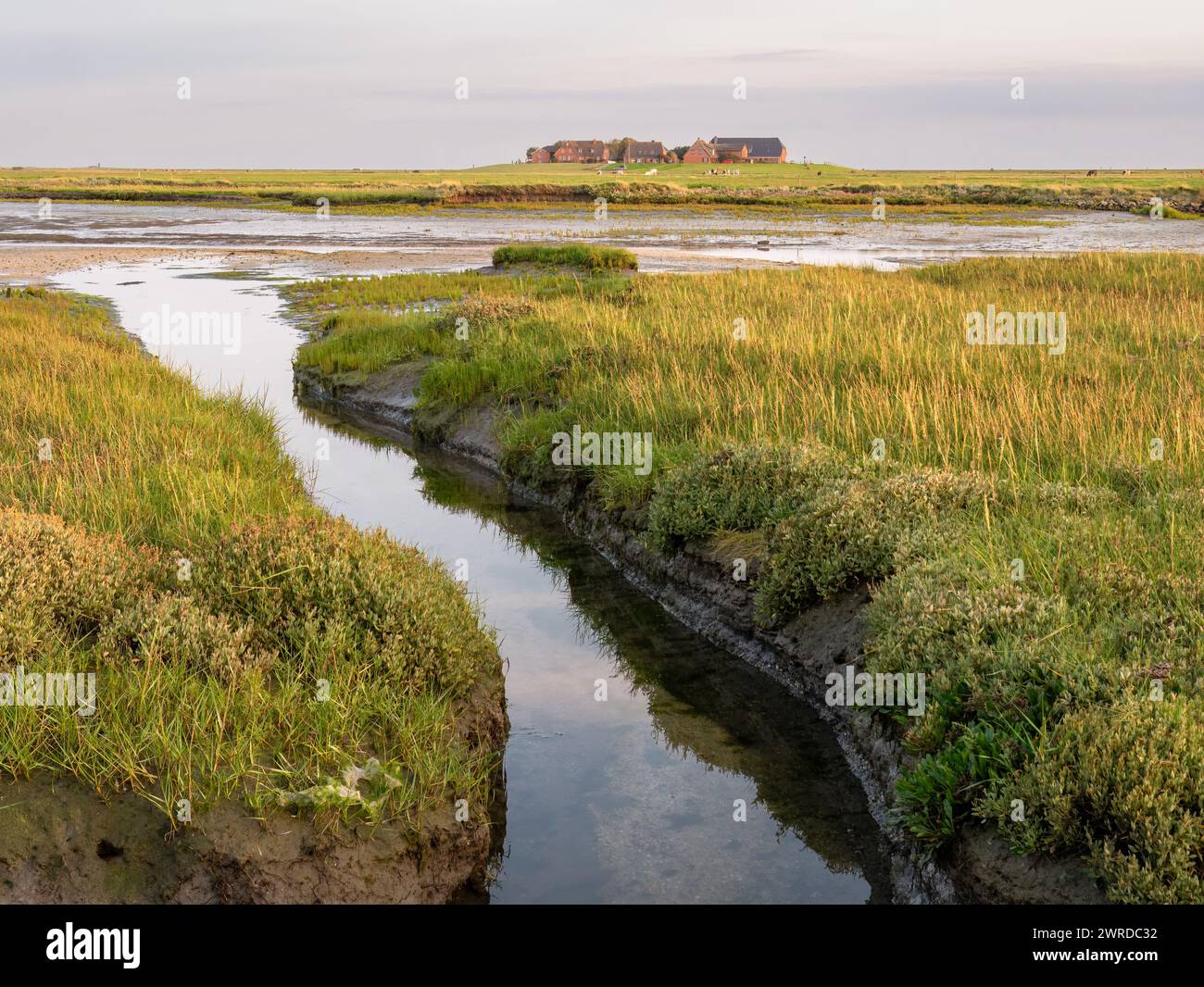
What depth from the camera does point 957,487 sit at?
10.3 metres

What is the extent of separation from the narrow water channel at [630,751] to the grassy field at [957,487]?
817mm

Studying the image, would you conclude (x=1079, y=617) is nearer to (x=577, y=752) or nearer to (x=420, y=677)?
(x=577, y=752)

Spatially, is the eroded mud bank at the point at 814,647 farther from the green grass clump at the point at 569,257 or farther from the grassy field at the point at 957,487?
the green grass clump at the point at 569,257

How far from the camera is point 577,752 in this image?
28.5ft

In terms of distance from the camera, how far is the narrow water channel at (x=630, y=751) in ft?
23.5

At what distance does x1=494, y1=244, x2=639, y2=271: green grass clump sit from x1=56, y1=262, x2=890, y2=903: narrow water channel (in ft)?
82.6

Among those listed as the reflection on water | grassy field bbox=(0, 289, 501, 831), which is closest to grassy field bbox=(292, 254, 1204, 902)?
grassy field bbox=(0, 289, 501, 831)

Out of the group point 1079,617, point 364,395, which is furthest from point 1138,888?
point 364,395

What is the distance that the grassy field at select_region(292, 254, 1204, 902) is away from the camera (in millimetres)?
6020

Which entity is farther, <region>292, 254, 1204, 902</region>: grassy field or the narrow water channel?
the narrow water channel

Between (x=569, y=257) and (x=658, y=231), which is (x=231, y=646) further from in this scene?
(x=658, y=231)

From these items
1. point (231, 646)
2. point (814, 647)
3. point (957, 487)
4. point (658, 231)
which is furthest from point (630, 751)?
point (658, 231)

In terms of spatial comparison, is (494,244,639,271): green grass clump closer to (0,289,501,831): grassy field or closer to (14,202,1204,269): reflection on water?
(14,202,1204,269): reflection on water
